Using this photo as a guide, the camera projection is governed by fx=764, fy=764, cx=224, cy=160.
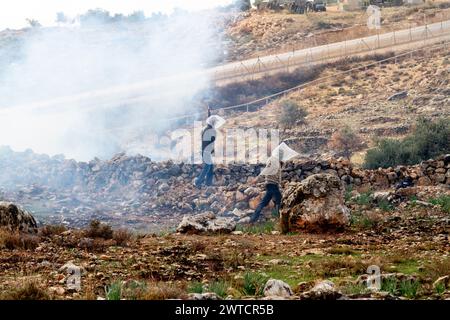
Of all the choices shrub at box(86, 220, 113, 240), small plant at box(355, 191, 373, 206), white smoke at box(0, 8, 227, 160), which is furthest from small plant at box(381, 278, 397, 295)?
white smoke at box(0, 8, 227, 160)

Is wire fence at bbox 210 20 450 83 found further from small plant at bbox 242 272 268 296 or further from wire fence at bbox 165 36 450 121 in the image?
small plant at bbox 242 272 268 296

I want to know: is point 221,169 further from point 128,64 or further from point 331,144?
point 128,64

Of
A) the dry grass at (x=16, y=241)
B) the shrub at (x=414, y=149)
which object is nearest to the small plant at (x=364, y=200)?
the shrub at (x=414, y=149)

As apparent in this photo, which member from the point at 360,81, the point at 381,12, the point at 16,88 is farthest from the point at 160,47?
the point at 360,81

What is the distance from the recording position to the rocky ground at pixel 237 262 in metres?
5.75

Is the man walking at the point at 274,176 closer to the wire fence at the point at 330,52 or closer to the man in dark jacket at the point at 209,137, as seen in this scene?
the man in dark jacket at the point at 209,137

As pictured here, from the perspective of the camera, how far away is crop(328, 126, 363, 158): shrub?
69.6 feet

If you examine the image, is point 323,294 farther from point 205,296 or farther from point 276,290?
point 205,296

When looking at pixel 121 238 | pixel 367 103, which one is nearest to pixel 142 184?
pixel 121 238

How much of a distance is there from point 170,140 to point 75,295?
66.9 feet

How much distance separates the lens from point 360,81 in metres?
29.7
